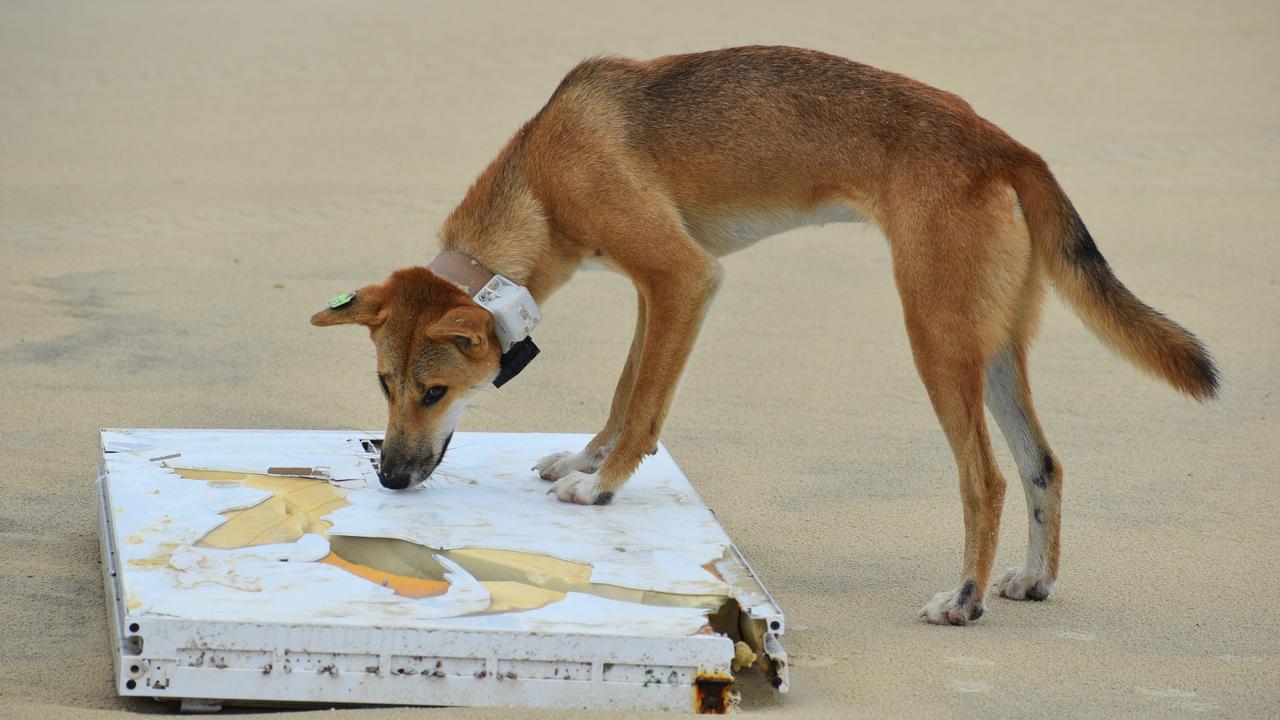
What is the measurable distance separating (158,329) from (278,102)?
24.5 ft

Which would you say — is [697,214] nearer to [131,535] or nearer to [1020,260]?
[1020,260]

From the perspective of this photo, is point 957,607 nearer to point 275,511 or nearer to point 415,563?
point 415,563

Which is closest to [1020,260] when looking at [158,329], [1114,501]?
[1114,501]

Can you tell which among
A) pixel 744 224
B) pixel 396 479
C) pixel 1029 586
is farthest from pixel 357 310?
pixel 1029 586

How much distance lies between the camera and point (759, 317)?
920cm

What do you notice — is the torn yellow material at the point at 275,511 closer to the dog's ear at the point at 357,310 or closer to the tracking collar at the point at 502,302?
the dog's ear at the point at 357,310

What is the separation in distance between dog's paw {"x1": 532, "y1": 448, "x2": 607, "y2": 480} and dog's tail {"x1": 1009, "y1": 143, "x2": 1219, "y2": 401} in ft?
6.04

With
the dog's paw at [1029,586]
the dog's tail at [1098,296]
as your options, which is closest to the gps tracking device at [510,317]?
the dog's tail at [1098,296]

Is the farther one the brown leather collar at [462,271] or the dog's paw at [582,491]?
the brown leather collar at [462,271]

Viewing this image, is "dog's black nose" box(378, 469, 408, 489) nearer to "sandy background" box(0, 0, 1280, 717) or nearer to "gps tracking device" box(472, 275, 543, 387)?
"gps tracking device" box(472, 275, 543, 387)

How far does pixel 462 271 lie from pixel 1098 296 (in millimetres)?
2207

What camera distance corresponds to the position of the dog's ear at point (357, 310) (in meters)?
5.00

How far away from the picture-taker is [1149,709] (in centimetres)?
409

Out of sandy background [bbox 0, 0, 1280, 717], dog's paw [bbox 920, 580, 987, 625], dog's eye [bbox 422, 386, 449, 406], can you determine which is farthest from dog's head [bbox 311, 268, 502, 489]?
dog's paw [bbox 920, 580, 987, 625]
